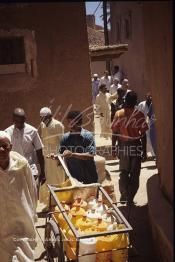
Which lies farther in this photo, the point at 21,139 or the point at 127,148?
the point at 127,148

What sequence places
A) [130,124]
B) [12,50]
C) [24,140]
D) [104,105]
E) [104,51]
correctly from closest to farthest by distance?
[24,140] < [130,124] < [12,50] < [104,51] < [104,105]

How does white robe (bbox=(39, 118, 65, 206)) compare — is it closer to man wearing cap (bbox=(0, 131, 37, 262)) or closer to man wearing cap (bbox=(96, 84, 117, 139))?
man wearing cap (bbox=(0, 131, 37, 262))

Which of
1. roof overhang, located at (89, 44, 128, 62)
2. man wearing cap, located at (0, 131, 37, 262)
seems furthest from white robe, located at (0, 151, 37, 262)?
roof overhang, located at (89, 44, 128, 62)

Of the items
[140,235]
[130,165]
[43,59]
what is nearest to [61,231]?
[140,235]

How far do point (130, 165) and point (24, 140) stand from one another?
72.2 inches

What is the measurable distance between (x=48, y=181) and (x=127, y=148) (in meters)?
1.61

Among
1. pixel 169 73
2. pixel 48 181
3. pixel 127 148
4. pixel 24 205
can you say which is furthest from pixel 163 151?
pixel 48 181

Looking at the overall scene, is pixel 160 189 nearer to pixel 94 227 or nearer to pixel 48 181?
pixel 94 227

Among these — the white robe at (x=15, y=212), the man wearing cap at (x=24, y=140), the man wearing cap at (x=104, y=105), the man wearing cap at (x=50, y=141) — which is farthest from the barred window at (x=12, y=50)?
the white robe at (x=15, y=212)

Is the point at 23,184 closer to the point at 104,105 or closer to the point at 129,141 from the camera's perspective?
the point at 129,141

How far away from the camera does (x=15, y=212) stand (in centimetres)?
512

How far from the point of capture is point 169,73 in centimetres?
438

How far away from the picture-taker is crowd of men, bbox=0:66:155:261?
5070 mm

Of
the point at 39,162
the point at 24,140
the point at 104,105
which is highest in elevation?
the point at 24,140
